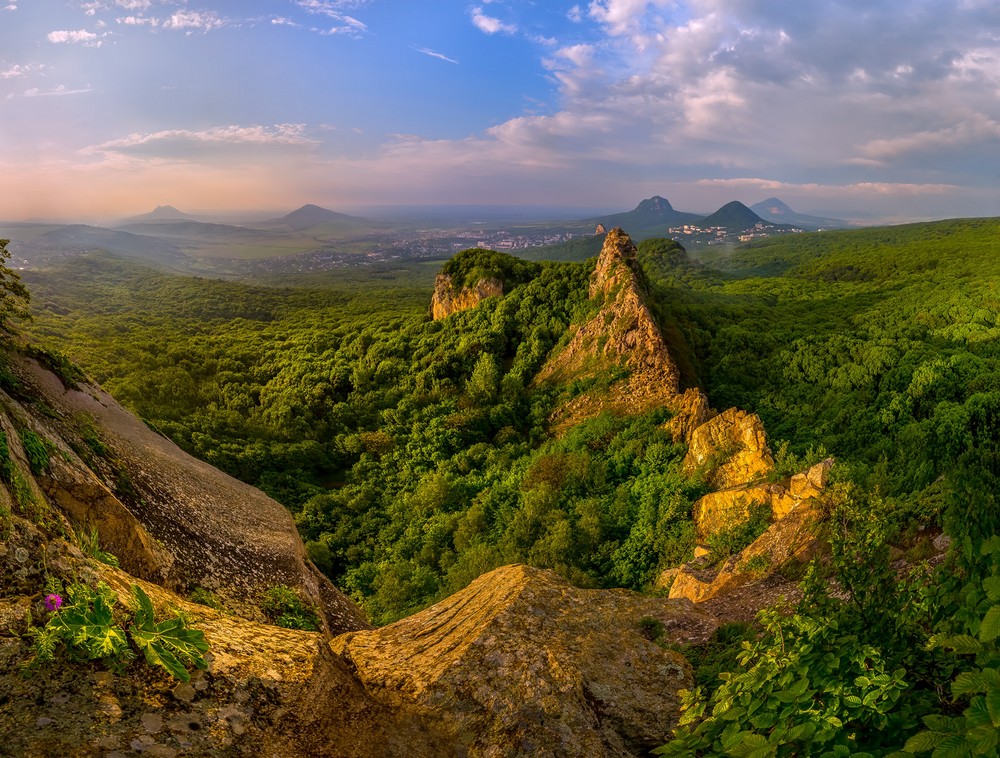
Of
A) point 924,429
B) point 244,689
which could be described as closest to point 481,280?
point 924,429

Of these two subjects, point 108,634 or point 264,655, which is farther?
point 264,655

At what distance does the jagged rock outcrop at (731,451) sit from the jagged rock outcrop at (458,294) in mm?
33177

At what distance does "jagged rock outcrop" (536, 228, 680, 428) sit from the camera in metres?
36.5

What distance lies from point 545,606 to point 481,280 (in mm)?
49349

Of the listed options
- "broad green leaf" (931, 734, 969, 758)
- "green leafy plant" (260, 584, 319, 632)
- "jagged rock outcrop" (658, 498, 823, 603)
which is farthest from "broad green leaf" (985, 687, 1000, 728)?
"jagged rock outcrop" (658, 498, 823, 603)

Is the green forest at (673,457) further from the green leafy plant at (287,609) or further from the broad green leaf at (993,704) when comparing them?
the green leafy plant at (287,609)

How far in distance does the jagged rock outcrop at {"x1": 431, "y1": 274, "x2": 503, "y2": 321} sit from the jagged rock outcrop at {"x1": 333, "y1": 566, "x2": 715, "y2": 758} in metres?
47.3

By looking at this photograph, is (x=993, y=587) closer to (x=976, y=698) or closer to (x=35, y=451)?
(x=976, y=698)

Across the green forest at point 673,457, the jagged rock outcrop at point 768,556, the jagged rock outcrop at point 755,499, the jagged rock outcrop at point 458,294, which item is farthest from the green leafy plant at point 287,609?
the jagged rock outcrop at point 458,294

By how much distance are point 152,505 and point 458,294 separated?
49.5 meters

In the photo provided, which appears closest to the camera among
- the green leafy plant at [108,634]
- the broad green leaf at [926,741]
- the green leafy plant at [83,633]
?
the broad green leaf at [926,741]

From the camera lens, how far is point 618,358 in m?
38.8

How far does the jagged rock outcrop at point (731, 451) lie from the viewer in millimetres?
24703

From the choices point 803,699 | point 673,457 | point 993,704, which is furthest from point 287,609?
point 673,457
